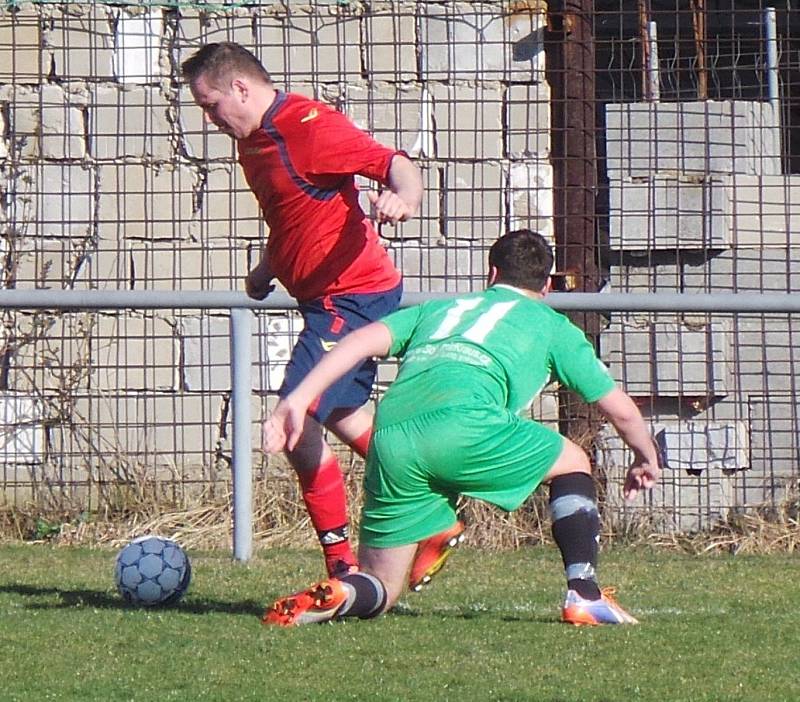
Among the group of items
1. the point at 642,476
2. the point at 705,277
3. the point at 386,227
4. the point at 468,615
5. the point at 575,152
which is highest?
the point at 575,152

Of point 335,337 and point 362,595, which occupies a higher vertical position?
point 335,337

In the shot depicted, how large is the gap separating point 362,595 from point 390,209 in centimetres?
115

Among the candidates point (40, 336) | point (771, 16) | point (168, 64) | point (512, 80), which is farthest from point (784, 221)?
point (40, 336)

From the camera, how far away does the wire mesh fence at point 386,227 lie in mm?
8547

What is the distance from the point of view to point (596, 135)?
877cm

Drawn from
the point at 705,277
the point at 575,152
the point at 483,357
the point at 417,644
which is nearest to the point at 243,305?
the point at 483,357

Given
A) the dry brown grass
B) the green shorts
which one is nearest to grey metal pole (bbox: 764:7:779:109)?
the dry brown grass

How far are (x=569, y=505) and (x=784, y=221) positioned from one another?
4.44 metres

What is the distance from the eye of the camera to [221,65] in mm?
5270

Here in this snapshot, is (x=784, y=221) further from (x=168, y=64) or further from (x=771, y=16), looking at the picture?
(x=168, y=64)

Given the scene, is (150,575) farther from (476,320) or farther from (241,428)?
(241,428)

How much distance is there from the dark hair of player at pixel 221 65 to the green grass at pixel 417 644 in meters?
1.76

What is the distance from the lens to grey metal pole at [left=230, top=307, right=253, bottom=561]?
666 centimetres

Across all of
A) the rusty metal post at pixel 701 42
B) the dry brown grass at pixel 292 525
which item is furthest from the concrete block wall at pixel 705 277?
the dry brown grass at pixel 292 525
